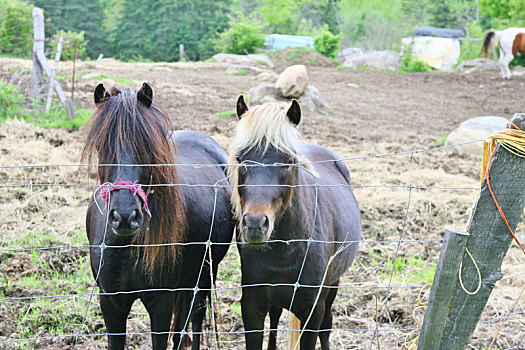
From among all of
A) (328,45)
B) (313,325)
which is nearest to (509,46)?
(328,45)

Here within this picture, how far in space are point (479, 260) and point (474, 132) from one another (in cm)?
915

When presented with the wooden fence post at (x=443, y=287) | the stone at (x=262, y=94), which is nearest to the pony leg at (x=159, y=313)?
the wooden fence post at (x=443, y=287)

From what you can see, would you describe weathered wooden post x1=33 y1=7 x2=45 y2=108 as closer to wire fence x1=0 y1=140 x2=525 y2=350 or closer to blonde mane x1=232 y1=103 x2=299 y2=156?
wire fence x1=0 y1=140 x2=525 y2=350

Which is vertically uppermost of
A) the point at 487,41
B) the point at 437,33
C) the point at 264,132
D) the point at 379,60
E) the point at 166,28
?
the point at 437,33

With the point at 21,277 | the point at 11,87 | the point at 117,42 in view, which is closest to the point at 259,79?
the point at 11,87

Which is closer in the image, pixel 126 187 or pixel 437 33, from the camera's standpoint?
pixel 126 187

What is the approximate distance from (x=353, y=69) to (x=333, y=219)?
22.7 metres

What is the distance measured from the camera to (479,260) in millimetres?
2250

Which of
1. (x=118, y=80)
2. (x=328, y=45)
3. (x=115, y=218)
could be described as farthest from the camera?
(x=328, y=45)

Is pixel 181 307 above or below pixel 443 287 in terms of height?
below

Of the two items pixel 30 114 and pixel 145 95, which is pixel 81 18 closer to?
pixel 30 114

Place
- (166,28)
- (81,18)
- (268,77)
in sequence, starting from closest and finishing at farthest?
1. (268,77)
2. (81,18)
3. (166,28)

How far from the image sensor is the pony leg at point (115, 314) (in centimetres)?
300

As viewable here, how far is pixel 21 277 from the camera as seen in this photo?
467 centimetres
